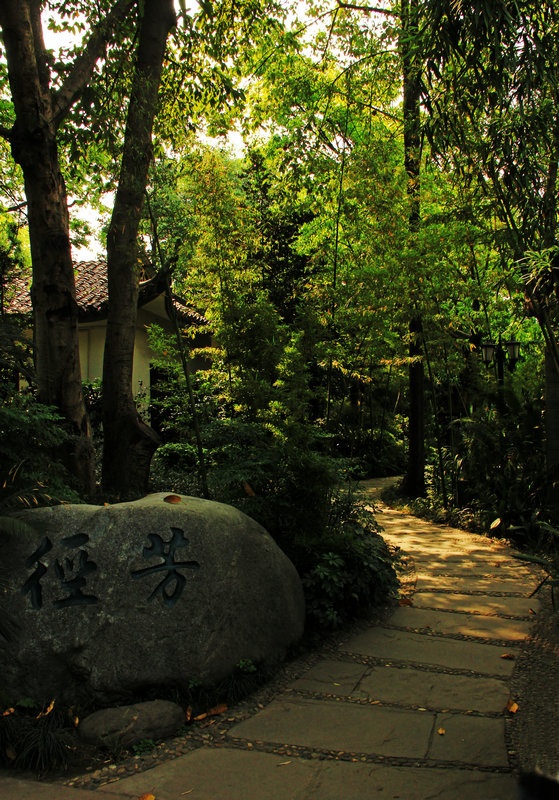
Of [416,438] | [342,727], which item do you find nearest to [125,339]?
[342,727]

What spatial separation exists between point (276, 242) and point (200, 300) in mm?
7450

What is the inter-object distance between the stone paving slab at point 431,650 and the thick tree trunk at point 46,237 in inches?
108

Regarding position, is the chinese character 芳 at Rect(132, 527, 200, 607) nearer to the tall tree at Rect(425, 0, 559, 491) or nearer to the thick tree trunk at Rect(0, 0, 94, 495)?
the thick tree trunk at Rect(0, 0, 94, 495)

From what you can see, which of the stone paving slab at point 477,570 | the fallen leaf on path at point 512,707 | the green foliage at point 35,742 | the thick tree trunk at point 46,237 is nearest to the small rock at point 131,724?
the green foliage at point 35,742

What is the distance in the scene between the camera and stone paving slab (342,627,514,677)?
13.0ft

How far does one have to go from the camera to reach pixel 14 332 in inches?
171

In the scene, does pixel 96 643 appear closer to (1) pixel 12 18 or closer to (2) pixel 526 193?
(2) pixel 526 193

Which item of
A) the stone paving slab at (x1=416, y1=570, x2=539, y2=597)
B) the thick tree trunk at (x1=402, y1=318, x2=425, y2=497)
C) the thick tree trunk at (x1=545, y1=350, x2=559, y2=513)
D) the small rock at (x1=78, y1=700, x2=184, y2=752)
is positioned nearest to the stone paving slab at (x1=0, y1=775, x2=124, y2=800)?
the small rock at (x1=78, y1=700, x2=184, y2=752)

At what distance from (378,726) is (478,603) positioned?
225cm

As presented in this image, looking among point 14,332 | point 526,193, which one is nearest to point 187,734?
point 14,332

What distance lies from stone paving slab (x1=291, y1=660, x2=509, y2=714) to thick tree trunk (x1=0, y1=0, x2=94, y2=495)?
111 inches

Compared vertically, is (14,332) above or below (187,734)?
above

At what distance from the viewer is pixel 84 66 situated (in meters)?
6.66

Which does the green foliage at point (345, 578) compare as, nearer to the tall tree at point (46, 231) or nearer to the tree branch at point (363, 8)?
the tall tree at point (46, 231)
